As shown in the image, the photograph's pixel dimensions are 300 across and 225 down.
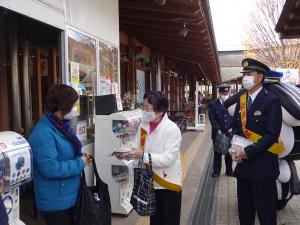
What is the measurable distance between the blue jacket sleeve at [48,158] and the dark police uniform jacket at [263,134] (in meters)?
1.68

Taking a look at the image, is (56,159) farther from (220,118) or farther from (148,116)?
(220,118)

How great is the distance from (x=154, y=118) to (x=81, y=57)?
5.13 ft

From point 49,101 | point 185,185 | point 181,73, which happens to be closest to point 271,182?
point 49,101

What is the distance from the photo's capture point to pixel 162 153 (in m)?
2.92

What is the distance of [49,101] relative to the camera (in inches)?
102

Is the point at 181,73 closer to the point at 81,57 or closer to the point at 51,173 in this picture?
the point at 81,57

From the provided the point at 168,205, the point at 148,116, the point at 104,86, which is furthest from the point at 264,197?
the point at 104,86

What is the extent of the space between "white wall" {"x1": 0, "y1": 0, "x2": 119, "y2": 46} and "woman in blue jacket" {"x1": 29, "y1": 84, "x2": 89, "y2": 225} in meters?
0.82

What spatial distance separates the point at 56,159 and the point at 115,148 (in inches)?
67.2

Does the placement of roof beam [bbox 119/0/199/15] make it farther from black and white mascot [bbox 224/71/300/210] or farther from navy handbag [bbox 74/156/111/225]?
navy handbag [bbox 74/156/111/225]

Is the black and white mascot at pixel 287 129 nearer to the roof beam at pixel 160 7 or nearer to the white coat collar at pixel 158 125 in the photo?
the white coat collar at pixel 158 125

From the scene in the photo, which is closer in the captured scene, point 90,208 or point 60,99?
point 60,99

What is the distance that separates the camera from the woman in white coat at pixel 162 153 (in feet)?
9.52

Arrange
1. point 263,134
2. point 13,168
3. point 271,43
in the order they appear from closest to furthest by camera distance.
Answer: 1. point 13,168
2. point 263,134
3. point 271,43
